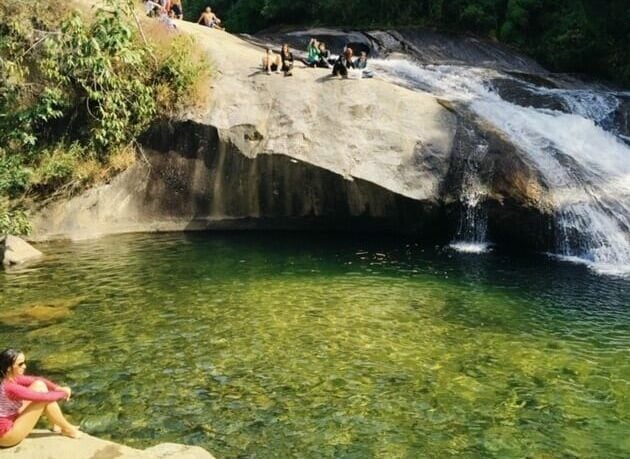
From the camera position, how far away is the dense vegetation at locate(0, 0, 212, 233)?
1775 centimetres

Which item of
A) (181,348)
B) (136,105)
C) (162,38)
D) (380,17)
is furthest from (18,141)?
(380,17)

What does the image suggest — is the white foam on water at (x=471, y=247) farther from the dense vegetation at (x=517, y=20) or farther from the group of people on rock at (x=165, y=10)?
the dense vegetation at (x=517, y=20)

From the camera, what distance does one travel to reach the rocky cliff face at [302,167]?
17625 mm

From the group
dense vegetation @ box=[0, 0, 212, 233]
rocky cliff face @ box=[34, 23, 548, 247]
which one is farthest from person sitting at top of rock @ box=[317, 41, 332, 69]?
dense vegetation @ box=[0, 0, 212, 233]

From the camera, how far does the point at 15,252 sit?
51.6 feet

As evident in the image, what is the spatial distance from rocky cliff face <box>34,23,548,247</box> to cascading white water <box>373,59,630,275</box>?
85 centimetres

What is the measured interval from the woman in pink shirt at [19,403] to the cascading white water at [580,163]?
12.3 m

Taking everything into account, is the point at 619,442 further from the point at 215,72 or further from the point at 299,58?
the point at 299,58

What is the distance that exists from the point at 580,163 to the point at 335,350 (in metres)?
10.6

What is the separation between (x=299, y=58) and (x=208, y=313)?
14191mm

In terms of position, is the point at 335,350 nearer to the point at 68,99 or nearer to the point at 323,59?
the point at 68,99

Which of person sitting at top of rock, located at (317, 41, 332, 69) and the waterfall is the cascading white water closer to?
the waterfall

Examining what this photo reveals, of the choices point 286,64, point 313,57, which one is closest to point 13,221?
point 286,64

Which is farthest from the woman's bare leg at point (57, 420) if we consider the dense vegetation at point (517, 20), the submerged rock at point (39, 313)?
the dense vegetation at point (517, 20)
